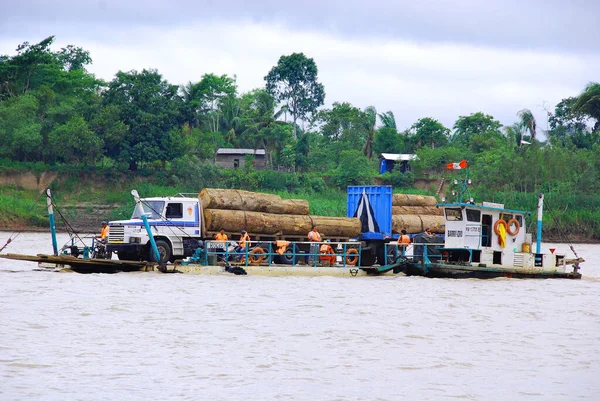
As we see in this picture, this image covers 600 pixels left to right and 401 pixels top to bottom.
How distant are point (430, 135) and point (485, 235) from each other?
5581cm

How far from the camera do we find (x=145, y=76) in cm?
6731

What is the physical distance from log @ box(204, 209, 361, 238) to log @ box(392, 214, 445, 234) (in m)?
2.15

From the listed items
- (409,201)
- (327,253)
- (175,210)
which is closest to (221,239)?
(175,210)

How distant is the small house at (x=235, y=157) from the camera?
75.4m

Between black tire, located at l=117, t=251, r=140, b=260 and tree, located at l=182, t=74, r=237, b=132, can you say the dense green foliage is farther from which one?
black tire, located at l=117, t=251, r=140, b=260

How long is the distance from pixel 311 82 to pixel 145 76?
21.7 m

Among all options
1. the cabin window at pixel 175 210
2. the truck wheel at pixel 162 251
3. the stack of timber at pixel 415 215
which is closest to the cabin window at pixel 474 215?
the stack of timber at pixel 415 215

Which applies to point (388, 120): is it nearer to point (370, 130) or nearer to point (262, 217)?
point (370, 130)

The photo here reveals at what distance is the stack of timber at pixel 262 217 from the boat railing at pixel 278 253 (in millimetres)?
491

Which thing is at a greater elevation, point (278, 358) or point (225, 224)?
point (225, 224)

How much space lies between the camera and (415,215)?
3203 cm

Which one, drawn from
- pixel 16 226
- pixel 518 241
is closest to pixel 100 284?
pixel 518 241

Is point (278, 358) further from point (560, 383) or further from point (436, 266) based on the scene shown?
point (436, 266)

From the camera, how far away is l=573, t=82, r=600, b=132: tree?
247 feet
